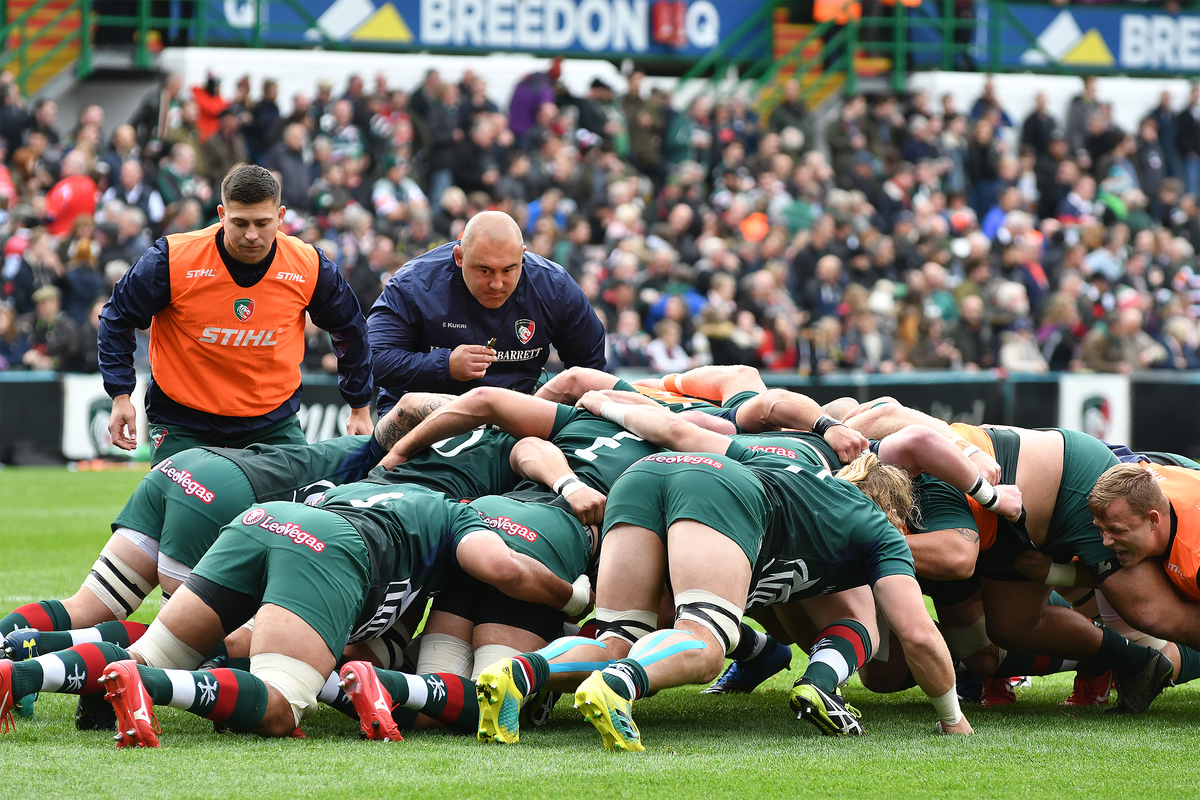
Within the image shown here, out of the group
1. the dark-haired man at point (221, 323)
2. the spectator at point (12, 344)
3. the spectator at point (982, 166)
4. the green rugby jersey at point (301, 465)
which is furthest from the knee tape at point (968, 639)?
the spectator at point (982, 166)

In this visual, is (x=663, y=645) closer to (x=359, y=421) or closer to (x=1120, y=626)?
(x=1120, y=626)

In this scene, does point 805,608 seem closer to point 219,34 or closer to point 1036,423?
point 1036,423

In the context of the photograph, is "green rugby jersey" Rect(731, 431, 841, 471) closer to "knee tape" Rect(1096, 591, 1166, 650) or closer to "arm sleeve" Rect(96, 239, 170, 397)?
"knee tape" Rect(1096, 591, 1166, 650)

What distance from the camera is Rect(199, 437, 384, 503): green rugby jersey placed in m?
5.60

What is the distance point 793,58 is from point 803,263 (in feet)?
20.3

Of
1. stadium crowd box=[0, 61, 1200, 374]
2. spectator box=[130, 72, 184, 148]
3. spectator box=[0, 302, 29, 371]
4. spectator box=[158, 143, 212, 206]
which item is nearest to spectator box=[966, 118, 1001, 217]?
stadium crowd box=[0, 61, 1200, 374]

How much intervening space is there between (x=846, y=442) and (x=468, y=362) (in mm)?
2130

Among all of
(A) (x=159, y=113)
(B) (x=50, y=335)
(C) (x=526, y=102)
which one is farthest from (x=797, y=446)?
(C) (x=526, y=102)

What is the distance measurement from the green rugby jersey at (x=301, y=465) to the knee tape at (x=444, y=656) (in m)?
0.85

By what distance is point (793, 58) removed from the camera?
23453 mm

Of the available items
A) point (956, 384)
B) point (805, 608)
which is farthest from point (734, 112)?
point (805, 608)

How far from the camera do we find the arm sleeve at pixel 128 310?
642cm

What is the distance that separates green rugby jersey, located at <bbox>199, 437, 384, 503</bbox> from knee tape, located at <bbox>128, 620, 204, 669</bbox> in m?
0.83

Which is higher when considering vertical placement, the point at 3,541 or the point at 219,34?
the point at 219,34
